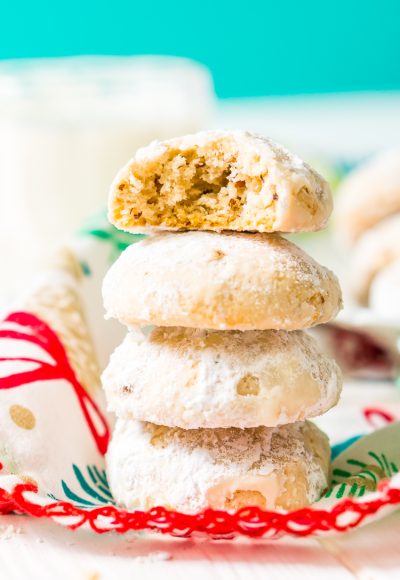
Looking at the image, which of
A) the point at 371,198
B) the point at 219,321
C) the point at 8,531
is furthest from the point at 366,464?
the point at 371,198

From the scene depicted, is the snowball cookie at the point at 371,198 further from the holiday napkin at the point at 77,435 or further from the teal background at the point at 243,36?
the teal background at the point at 243,36

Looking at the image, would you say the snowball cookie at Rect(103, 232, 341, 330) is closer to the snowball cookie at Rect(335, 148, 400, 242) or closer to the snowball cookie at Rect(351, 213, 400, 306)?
the snowball cookie at Rect(351, 213, 400, 306)

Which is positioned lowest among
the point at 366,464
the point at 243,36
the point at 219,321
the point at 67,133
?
the point at 366,464

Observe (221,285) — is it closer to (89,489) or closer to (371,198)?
(89,489)

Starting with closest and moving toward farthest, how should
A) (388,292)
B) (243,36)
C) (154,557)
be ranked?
1. (154,557)
2. (388,292)
3. (243,36)

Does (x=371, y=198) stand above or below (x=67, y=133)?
below

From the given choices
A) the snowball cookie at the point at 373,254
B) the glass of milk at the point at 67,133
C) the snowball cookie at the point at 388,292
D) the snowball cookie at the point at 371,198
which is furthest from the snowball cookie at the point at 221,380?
the glass of milk at the point at 67,133
